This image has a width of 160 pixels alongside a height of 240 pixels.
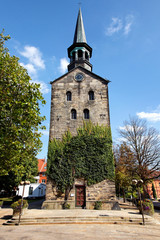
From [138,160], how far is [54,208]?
12113mm

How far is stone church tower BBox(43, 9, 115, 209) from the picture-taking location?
47.5 ft

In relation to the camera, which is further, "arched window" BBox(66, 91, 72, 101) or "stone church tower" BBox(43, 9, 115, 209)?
"arched window" BBox(66, 91, 72, 101)

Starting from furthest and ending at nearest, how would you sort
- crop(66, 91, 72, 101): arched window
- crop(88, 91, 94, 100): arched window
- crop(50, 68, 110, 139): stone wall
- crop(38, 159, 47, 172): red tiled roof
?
crop(38, 159, 47, 172): red tiled roof < crop(66, 91, 72, 101): arched window < crop(88, 91, 94, 100): arched window < crop(50, 68, 110, 139): stone wall

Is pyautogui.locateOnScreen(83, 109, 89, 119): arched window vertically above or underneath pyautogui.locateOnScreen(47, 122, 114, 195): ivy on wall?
above

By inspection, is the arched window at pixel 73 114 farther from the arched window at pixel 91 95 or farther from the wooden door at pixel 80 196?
the wooden door at pixel 80 196

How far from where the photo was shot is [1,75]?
1009cm

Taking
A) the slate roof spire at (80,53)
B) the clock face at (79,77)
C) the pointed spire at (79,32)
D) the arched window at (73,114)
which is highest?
the pointed spire at (79,32)

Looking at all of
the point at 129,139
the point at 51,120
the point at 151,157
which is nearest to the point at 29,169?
the point at 51,120

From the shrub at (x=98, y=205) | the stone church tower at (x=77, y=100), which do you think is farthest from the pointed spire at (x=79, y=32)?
the shrub at (x=98, y=205)

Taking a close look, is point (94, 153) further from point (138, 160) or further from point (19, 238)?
point (19, 238)

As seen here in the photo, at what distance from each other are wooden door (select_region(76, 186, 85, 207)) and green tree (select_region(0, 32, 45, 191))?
22.2 ft

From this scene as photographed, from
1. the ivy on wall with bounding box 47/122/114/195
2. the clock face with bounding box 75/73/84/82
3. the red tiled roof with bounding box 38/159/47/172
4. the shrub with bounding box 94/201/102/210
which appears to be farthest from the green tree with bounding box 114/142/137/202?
the red tiled roof with bounding box 38/159/47/172

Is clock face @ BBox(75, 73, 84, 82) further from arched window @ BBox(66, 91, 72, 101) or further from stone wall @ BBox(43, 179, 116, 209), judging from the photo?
stone wall @ BBox(43, 179, 116, 209)

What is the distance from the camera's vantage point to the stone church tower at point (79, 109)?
570 inches
